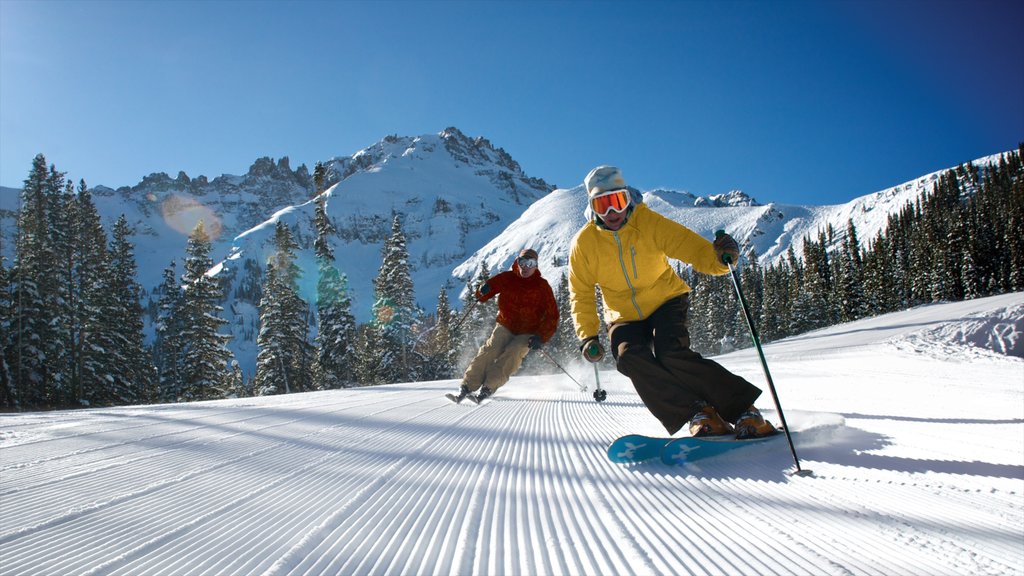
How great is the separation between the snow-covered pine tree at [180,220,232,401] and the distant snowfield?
2277cm

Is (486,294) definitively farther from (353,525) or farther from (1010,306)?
(1010,306)

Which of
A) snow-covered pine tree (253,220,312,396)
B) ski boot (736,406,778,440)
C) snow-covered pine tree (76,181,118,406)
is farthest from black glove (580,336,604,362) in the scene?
snow-covered pine tree (76,181,118,406)

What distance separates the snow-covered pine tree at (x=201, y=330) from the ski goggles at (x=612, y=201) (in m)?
24.9

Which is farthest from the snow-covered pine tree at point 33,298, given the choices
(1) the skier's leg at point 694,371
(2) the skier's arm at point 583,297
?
(1) the skier's leg at point 694,371

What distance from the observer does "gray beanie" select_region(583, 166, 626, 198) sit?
11.1 ft

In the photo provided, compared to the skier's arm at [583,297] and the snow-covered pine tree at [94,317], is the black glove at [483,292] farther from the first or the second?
the snow-covered pine tree at [94,317]

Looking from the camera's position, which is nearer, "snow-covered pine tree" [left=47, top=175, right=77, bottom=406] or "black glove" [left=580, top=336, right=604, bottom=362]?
"black glove" [left=580, top=336, right=604, bottom=362]

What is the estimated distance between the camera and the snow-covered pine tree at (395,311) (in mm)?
27531

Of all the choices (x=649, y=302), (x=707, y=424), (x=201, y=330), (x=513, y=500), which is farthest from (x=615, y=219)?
(x=201, y=330)

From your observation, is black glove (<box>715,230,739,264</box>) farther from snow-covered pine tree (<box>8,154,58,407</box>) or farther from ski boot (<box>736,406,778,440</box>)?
snow-covered pine tree (<box>8,154,58,407</box>)

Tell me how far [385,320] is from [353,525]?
89.4 feet

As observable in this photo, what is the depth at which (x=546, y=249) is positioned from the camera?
198m

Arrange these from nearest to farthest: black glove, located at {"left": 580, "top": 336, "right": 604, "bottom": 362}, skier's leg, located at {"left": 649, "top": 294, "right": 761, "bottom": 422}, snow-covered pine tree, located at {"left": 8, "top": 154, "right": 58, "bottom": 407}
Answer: skier's leg, located at {"left": 649, "top": 294, "right": 761, "bottom": 422}, black glove, located at {"left": 580, "top": 336, "right": 604, "bottom": 362}, snow-covered pine tree, located at {"left": 8, "top": 154, "right": 58, "bottom": 407}

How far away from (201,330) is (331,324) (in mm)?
6496
